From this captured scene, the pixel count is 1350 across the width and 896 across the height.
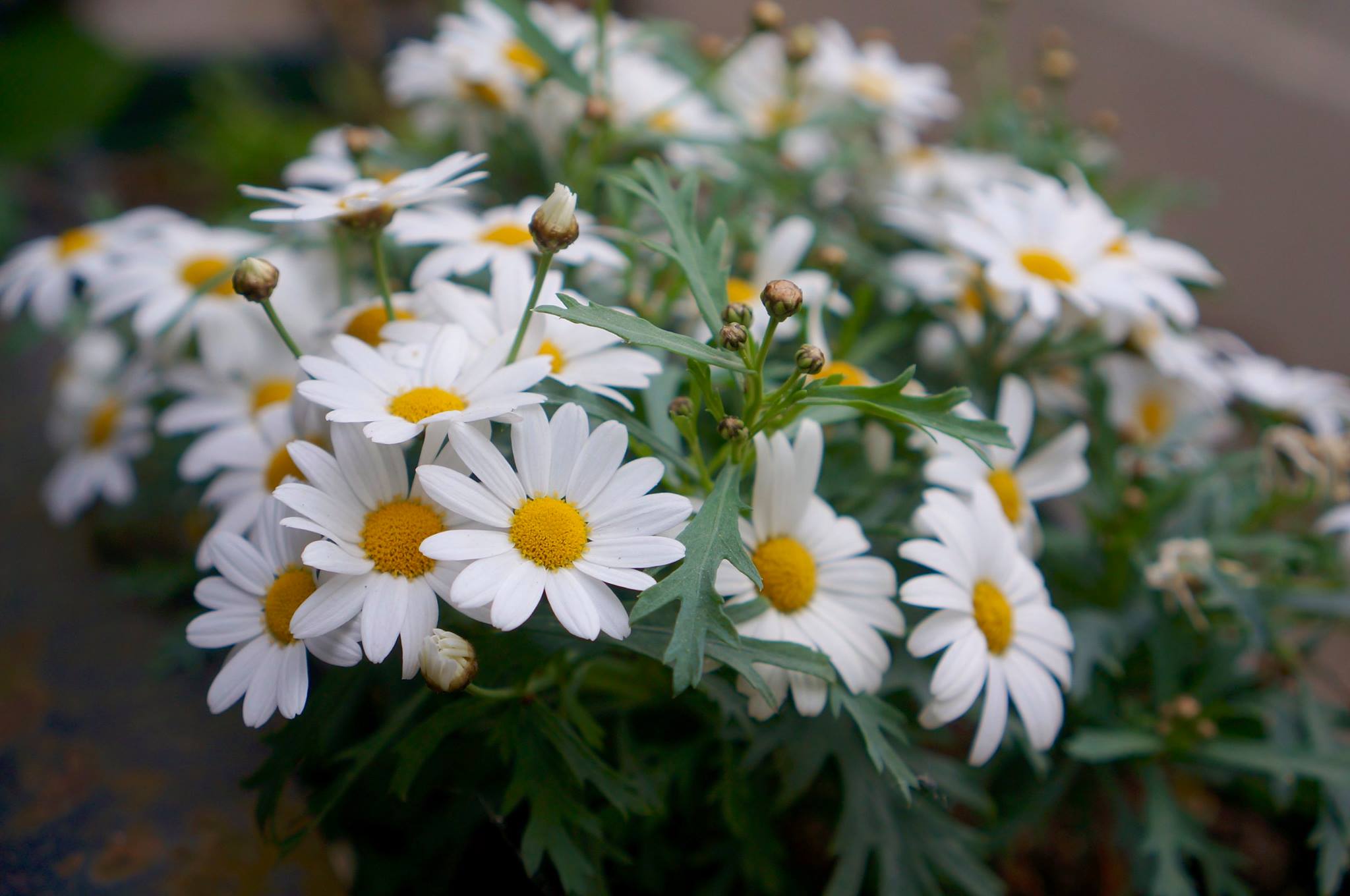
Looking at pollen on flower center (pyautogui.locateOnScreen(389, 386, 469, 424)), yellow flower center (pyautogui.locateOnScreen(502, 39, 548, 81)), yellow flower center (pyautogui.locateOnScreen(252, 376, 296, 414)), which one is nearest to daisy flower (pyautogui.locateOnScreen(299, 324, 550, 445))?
pollen on flower center (pyautogui.locateOnScreen(389, 386, 469, 424))

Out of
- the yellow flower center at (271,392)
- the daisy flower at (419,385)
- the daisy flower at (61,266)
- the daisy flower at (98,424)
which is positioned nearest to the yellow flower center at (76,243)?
the daisy flower at (61,266)

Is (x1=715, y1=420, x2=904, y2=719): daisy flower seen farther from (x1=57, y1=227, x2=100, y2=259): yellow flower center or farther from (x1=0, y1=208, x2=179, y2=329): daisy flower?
(x1=57, y1=227, x2=100, y2=259): yellow flower center

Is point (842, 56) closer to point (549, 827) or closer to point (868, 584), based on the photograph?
point (868, 584)

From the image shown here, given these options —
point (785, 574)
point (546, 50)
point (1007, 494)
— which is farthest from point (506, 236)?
point (1007, 494)

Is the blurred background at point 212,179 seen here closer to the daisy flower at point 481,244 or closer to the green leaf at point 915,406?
the daisy flower at point 481,244

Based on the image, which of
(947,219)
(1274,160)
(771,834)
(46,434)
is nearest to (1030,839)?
(771,834)

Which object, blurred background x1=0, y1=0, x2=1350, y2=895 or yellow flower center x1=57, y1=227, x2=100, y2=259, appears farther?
yellow flower center x1=57, y1=227, x2=100, y2=259

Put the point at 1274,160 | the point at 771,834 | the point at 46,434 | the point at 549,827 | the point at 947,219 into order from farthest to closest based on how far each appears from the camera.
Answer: the point at 1274,160, the point at 46,434, the point at 947,219, the point at 771,834, the point at 549,827
